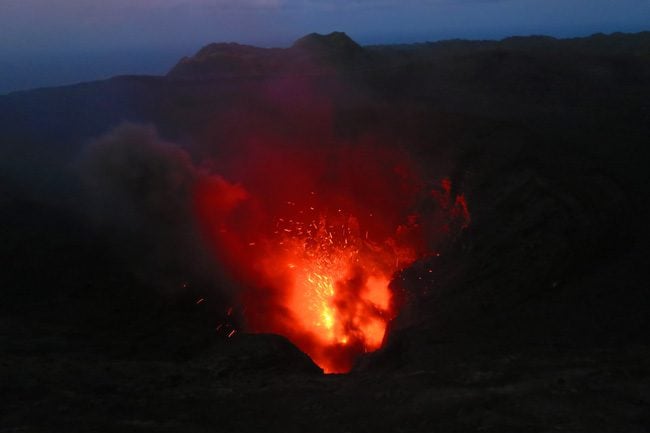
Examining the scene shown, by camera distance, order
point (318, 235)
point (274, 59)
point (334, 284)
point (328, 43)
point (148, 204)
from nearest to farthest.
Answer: point (148, 204) → point (318, 235) → point (334, 284) → point (274, 59) → point (328, 43)

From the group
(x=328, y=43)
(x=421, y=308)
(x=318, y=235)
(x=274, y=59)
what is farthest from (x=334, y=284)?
(x=328, y=43)

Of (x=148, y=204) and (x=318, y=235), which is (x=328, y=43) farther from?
(x=148, y=204)

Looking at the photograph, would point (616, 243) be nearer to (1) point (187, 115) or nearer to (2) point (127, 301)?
(2) point (127, 301)

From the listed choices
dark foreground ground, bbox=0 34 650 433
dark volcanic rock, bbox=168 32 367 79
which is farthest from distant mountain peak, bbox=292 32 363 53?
dark foreground ground, bbox=0 34 650 433

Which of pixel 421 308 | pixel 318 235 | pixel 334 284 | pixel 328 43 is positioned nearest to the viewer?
pixel 421 308

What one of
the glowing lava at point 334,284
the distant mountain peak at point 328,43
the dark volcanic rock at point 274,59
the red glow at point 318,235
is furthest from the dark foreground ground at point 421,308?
the distant mountain peak at point 328,43

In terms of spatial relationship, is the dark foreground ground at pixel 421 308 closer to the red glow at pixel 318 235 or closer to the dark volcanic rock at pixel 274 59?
the red glow at pixel 318 235
